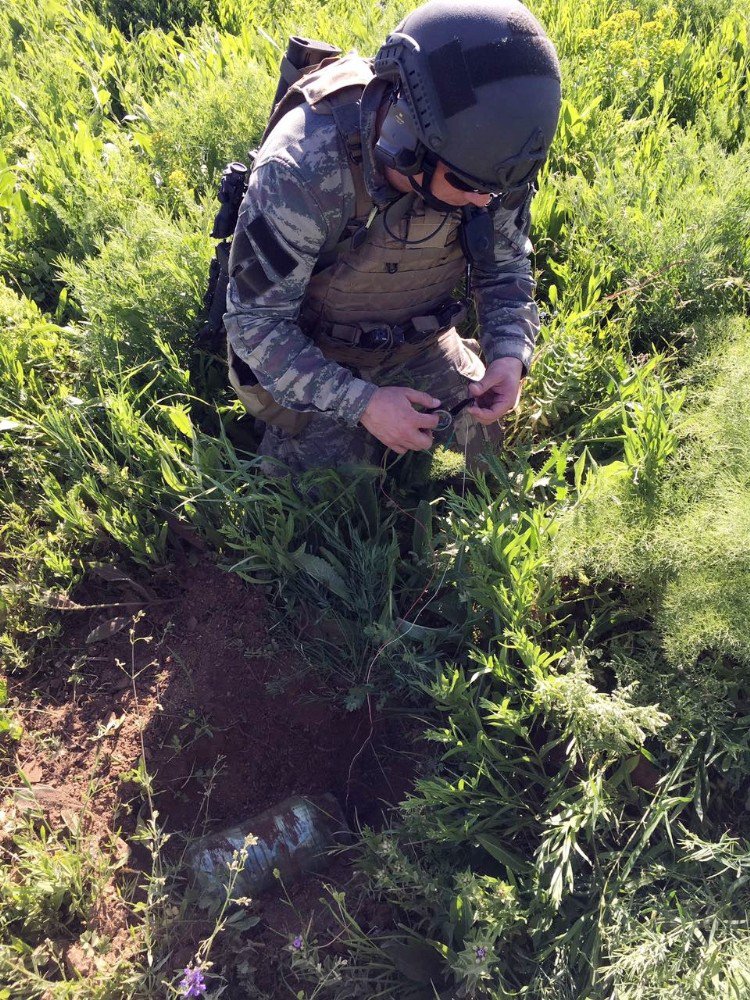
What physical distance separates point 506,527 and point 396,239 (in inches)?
32.1

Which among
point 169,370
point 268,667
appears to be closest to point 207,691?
point 268,667

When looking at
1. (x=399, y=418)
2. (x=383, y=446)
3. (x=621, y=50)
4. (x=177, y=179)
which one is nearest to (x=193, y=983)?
(x=399, y=418)

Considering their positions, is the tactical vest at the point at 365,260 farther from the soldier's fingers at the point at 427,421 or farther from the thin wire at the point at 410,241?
the soldier's fingers at the point at 427,421

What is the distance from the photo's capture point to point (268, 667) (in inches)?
85.7

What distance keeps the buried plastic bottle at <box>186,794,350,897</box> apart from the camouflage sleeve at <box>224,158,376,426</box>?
3.42 ft

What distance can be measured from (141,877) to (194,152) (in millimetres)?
2616

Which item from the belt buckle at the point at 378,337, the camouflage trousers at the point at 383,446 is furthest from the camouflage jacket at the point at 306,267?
the camouflage trousers at the point at 383,446

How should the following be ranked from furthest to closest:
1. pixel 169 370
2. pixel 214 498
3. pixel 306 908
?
pixel 169 370, pixel 214 498, pixel 306 908

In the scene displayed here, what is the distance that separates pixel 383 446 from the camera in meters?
2.47

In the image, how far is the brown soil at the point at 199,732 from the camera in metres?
2.04

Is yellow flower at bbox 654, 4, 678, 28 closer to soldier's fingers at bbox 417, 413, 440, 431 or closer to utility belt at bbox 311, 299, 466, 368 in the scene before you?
utility belt at bbox 311, 299, 466, 368

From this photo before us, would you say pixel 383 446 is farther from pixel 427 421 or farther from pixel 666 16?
pixel 666 16

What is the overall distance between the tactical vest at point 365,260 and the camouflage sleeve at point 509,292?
0.11 meters

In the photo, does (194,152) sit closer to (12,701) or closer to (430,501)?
(430,501)
